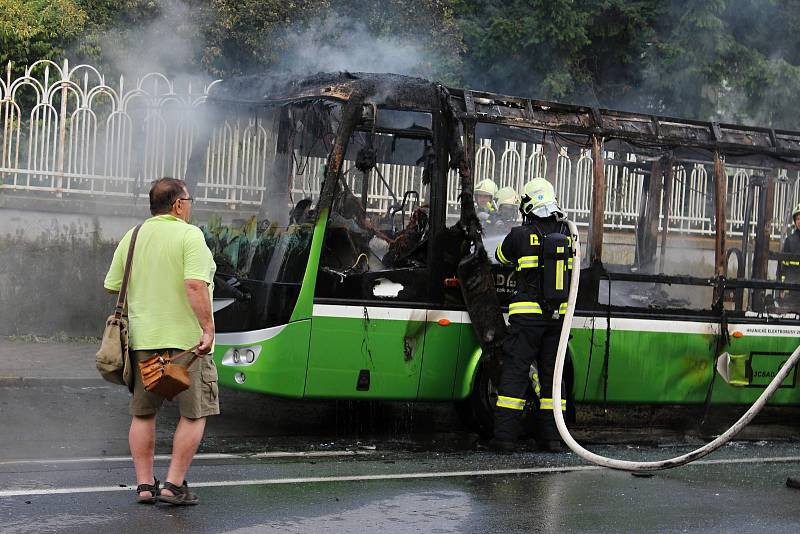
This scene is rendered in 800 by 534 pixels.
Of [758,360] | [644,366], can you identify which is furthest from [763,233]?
[644,366]

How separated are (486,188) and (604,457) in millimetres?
2346

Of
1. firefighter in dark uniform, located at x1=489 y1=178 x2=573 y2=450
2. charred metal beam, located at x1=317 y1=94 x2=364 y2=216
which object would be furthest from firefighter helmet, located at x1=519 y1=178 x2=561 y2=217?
charred metal beam, located at x1=317 y1=94 x2=364 y2=216

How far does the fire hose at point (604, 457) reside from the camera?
747 centimetres

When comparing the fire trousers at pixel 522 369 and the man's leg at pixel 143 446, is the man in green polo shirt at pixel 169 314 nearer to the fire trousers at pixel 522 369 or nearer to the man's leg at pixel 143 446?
the man's leg at pixel 143 446

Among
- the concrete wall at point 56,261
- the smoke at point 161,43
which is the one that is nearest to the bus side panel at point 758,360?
the concrete wall at point 56,261

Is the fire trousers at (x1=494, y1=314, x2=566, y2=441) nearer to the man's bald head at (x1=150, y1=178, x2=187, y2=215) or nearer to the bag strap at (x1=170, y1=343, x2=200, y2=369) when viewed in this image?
the bag strap at (x1=170, y1=343, x2=200, y2=369)

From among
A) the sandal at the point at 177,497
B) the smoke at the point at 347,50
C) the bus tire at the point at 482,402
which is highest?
the smoke at the point at 347,50

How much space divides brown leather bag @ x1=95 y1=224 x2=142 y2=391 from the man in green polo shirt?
33 millimetres

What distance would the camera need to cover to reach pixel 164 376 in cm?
590

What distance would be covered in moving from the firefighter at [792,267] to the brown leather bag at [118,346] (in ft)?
21.0

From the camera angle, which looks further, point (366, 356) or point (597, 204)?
point (597, 204)

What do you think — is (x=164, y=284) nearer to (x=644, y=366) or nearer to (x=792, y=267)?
(x=644, y=366)

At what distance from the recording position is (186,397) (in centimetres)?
611

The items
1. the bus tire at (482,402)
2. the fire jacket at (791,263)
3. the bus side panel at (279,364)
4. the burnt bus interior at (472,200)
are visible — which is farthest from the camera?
the fire jacket at (791,263)
